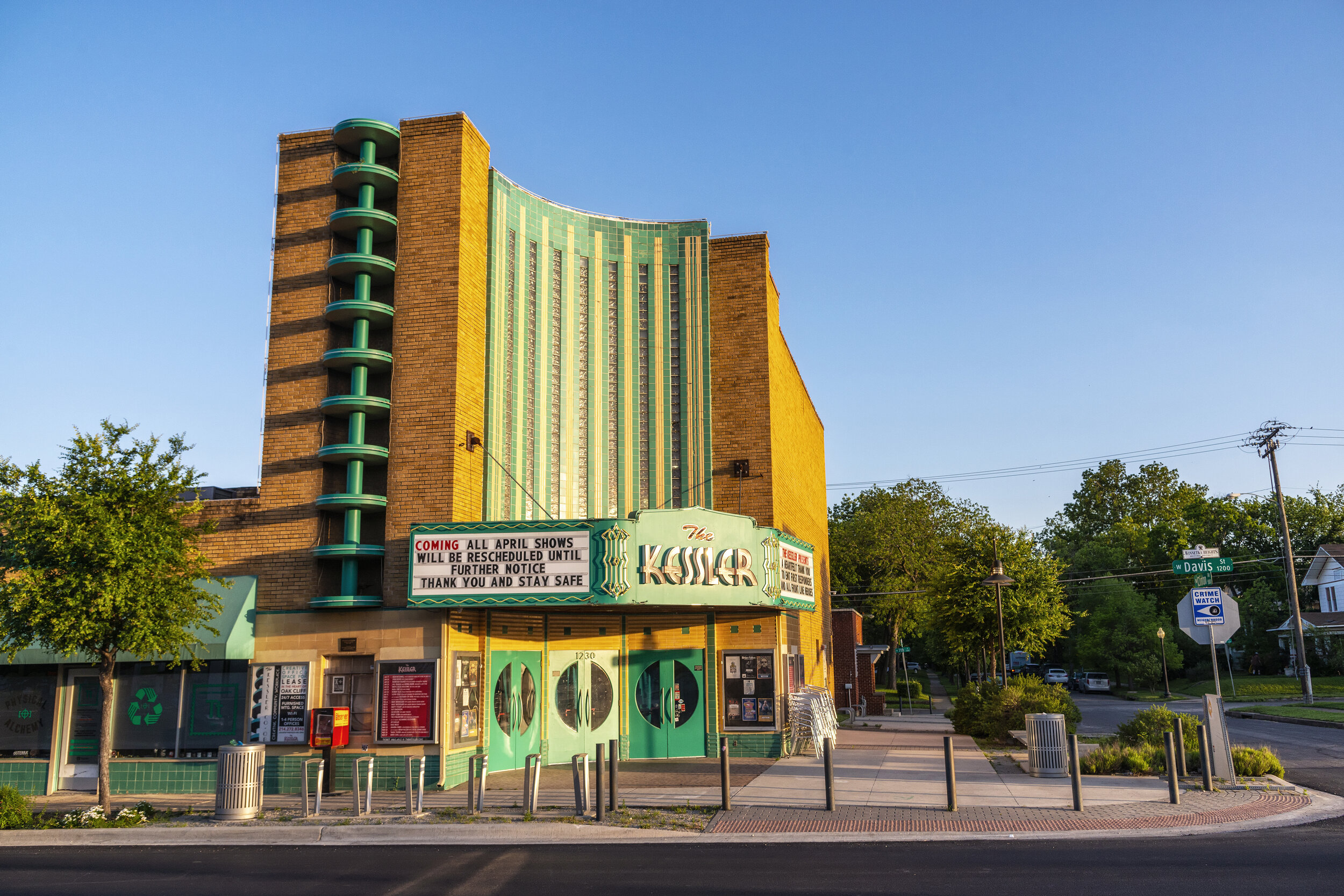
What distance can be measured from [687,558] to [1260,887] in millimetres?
11177

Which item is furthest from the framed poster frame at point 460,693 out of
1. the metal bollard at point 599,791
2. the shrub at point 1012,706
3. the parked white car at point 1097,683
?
the parked white car at point 1097,683

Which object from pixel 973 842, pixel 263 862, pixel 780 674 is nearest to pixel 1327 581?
pixel 780 674

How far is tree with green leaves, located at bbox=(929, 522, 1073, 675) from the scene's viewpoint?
38375mm

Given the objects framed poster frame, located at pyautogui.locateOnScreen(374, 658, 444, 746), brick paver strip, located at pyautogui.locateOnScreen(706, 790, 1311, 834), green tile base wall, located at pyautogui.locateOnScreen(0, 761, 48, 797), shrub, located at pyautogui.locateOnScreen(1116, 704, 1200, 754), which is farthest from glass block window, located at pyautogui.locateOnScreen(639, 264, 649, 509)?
green tile base wall, located at pyautogui.locateOnScreen(0, 761, 48, 797)

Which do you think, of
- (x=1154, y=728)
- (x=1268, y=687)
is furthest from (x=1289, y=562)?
(x=1154, y=728)

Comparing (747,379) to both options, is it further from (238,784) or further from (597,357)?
(238,784)

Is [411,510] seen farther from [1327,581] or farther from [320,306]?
[1327,581]

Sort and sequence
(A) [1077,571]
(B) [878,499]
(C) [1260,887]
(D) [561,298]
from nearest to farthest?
(C) [1260,887] < (D) [561,298] < (B) [878,499] < (A) [1077,571]

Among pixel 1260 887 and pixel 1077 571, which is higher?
pixel 1077 571

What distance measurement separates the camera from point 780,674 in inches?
874

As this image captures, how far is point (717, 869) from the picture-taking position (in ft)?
37.4

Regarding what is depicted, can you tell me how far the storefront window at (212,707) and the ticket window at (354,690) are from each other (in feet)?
5.73

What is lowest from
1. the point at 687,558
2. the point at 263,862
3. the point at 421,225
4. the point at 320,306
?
the point at 263,862

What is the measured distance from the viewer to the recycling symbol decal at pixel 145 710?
19.0 metres
